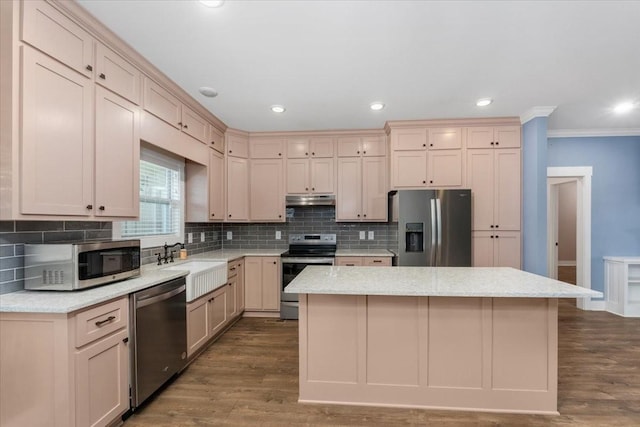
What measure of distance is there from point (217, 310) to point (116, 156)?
1873mm

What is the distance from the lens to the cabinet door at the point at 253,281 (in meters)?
4.09

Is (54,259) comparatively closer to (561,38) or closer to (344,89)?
(344,89)

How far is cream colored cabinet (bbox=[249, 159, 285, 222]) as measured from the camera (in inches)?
171

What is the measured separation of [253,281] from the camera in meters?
4.09

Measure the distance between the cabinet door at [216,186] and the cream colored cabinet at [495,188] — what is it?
3256 millimetres

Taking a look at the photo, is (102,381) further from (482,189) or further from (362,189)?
(482,189)

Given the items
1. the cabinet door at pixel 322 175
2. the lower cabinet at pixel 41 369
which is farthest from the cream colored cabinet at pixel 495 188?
the lower cabinet at pixel 41 369

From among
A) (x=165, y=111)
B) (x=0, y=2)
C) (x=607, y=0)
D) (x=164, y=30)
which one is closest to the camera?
(x=0, y=2)

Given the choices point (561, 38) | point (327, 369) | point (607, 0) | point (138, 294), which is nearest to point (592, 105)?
point (561, 38)

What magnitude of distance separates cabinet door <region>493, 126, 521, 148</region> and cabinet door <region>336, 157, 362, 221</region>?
1741 millimetres

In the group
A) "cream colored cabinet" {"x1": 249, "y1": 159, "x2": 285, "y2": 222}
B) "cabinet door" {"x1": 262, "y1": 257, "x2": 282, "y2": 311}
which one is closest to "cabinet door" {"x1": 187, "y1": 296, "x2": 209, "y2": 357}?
"cabinet door" {"x1": 262, "y1": 257, "x2": 282, "y2": 311}

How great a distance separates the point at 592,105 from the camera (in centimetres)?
332

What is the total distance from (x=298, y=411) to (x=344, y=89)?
108 inches

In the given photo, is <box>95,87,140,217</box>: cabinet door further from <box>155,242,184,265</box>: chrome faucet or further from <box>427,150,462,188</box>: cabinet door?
<box>427,150,462,188</box>: cabinet door
